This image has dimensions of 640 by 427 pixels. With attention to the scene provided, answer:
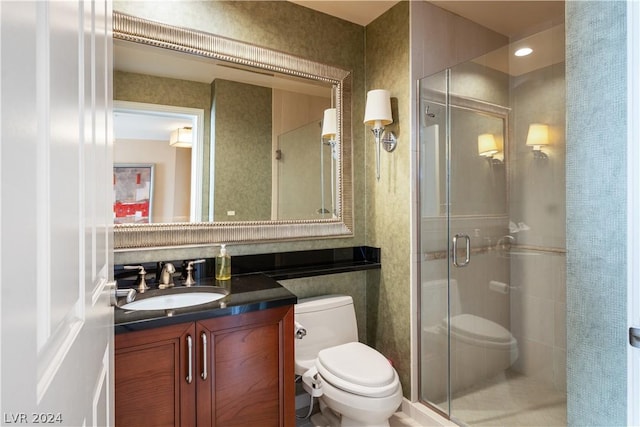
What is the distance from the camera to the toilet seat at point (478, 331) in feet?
6.89

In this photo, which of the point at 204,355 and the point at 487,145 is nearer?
the point at 204,355

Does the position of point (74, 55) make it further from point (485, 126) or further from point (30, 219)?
point (485, 126)

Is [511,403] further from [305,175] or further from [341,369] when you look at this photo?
[305,175]

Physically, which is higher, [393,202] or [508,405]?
[393,202]

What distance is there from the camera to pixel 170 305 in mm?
1616

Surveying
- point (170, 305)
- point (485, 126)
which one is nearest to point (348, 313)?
point (170, 305)

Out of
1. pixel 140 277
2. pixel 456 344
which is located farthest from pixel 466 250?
pixel 140 277

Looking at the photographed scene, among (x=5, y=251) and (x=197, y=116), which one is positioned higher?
(x=197, y=116)

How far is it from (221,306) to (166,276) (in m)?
0.47

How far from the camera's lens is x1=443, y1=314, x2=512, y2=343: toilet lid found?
2102 millimetres

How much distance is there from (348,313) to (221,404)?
0.92 m
